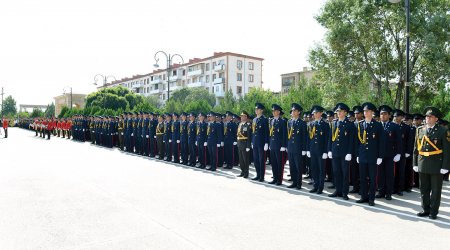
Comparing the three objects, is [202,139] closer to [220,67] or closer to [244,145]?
[244,145]

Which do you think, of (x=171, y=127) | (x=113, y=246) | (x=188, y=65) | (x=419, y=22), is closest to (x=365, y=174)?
(x=113, y=246)

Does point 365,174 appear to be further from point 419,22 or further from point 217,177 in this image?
point 419,22

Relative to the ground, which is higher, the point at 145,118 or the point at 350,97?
the point at 350,97

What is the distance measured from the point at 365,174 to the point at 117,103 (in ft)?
166

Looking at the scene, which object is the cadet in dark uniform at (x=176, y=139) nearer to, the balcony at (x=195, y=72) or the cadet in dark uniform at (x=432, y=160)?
the cadet in dark uniform at (x=432, y=160)

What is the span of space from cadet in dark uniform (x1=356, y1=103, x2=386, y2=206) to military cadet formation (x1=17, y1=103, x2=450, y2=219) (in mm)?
18

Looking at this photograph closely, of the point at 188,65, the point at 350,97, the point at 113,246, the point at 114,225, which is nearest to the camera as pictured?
the point at 113,246

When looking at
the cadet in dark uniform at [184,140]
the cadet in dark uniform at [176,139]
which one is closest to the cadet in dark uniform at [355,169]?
the cadet in dark uniform at [184,140]

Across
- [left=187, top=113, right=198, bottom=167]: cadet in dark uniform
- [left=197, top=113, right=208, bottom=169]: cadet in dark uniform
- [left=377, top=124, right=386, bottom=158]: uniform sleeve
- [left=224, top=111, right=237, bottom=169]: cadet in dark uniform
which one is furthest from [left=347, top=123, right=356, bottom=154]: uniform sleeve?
[left=187, top=113, right=198, bottom=167]: cadet in dark uniform

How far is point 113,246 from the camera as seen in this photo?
4.59 meters

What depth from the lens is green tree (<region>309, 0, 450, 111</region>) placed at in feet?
51.7

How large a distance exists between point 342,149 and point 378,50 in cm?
1162

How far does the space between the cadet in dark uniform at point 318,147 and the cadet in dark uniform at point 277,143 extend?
833 millimetres

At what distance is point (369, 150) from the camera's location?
7.23m
